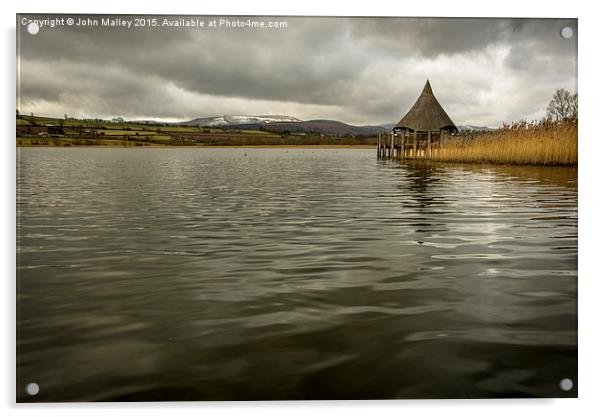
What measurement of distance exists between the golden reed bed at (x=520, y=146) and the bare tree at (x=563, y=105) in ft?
0.24

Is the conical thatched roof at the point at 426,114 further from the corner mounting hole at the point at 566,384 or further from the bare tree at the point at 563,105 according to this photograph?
the corner mounting hole at the point at 566,384

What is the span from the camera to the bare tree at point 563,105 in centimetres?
558

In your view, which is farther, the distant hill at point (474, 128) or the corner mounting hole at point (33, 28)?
the distant hill at point (474, 128)

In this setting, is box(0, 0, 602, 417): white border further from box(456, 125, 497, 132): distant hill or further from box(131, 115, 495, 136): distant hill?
box(131, 115, 495, 136): distant hill

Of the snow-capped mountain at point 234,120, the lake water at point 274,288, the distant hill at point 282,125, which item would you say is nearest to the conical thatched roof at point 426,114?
the distant hill at point 282,125

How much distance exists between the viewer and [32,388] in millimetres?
4430

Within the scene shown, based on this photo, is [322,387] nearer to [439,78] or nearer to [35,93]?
[439,78]

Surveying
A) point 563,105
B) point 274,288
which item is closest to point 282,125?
point 274,288

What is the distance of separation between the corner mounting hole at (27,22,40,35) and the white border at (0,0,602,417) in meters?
0.12

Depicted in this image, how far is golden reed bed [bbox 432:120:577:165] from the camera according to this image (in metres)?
5.87

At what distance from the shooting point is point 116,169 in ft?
22.5

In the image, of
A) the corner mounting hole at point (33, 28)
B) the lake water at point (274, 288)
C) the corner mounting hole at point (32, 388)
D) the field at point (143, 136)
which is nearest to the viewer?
the lake water at point (274, 288)
